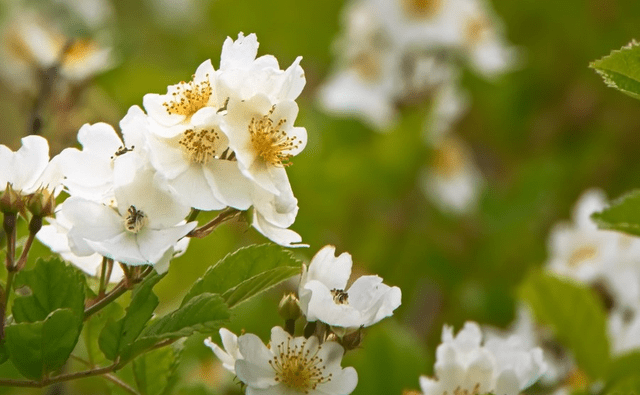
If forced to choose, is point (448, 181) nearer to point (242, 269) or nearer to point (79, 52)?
point (79, 52)

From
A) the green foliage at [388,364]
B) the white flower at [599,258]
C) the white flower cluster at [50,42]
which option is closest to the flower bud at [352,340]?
the green foliage at [388,364]

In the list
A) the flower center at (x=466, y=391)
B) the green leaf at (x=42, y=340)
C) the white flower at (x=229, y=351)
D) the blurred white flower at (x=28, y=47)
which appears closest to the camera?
the green leaf at (x=42, y=340)

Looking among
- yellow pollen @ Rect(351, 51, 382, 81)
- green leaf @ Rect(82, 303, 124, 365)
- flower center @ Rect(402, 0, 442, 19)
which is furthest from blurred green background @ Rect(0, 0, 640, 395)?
green leaf @ Rect(82, 303, 124, 365)

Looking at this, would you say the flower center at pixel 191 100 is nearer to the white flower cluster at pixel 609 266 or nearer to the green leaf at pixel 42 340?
the green leaf at pixel 42 340

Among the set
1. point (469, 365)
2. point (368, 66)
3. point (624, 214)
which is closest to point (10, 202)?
point (469, 365)

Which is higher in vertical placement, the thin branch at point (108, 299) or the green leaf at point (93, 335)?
the green leaf at point (93, 335)
